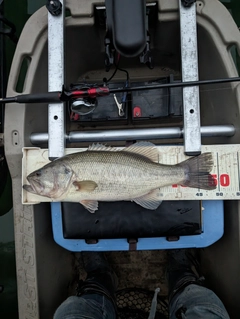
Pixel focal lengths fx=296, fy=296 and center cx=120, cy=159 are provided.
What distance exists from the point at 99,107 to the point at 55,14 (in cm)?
66

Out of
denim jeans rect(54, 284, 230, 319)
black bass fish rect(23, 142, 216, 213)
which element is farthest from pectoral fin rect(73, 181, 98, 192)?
denim jeans rect(54, 284, 230, 319)

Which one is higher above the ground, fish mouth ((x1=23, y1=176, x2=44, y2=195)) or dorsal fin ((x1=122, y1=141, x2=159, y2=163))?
dorsal fin ((x1=122, y1=141, x2=159, y2=163))

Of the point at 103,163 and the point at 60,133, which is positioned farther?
the point at 60,133

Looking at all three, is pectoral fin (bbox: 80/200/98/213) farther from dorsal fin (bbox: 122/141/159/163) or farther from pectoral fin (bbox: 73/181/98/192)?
dorsal fin (bbox: 122/141/159/163)

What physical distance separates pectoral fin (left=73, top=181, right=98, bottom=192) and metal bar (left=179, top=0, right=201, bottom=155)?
584mm

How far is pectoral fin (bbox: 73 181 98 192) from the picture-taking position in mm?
1638

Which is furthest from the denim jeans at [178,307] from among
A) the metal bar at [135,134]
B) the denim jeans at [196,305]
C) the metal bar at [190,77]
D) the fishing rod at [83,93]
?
the fishing rod at [83,93]

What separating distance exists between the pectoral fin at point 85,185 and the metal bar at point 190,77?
58 centimetres

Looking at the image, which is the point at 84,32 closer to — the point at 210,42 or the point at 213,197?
the point at 210,42

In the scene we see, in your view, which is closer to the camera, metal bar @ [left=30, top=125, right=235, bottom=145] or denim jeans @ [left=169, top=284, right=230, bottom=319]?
denim jeans @ [left=169, top=284, right=230, bottom=319]

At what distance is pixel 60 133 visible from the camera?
1.77 meters

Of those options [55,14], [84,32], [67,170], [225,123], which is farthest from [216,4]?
[67,170]

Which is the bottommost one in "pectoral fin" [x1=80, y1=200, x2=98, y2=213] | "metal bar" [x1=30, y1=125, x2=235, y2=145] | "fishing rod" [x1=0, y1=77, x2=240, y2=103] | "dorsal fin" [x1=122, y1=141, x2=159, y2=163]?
"pectoral fin" [x1=80, y1=200, x2=98, y2=213]

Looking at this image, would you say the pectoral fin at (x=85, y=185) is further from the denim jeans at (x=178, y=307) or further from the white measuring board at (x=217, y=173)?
the denim jeans at (x=178, y=307)
